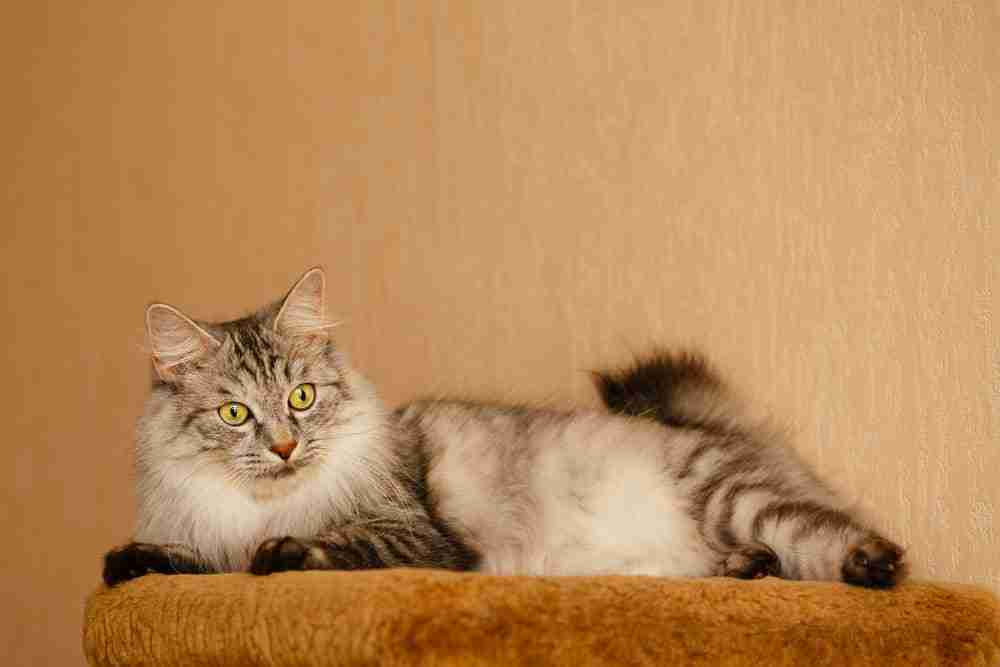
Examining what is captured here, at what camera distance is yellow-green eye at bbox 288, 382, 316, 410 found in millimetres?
1617

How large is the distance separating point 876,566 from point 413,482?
0.68 m

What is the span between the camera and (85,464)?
2402 mm

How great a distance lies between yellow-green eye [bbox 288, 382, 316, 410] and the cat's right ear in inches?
5.3

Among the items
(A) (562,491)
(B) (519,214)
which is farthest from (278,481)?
(B) (519,214)

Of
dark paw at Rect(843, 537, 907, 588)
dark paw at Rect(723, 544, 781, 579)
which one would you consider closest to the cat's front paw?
dark paw at Rect(723, 544, 781, 579)

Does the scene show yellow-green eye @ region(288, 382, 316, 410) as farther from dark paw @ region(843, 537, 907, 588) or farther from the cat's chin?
dark paw @ region(843, 537, 907, 588)

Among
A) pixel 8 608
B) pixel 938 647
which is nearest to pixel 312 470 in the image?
pixel 938 647

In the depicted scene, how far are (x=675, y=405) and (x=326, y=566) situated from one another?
689 millimetres

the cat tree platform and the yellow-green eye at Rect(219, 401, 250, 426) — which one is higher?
the yellow-green eye at Rect(219, 401, 250, 426)

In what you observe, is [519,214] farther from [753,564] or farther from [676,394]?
[753,564]

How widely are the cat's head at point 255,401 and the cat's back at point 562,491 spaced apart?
0.56 feet

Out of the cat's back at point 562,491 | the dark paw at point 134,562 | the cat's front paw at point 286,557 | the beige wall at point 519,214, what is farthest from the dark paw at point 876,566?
the dark paw at point 134,562

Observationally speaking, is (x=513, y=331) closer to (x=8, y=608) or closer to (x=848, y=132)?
(x=848, y=132)

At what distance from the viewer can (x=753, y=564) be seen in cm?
150
